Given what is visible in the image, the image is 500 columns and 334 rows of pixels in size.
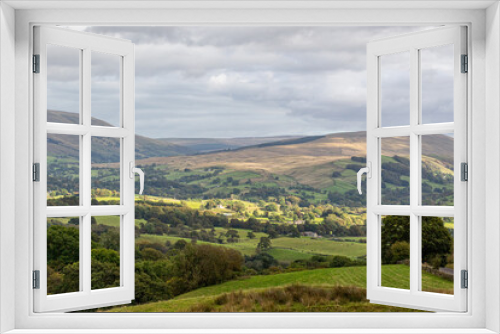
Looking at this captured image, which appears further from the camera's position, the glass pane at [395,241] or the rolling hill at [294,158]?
the rolling hill at [294,158]

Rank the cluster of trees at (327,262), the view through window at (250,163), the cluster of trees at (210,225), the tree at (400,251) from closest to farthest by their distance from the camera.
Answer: the tree at (400,251)
the view through window at (250,163)
the cluster of trees at (210,225)
the cluster of trees at (327,262)

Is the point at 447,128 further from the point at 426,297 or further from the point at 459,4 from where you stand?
the point at 426,297

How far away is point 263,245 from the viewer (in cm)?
758

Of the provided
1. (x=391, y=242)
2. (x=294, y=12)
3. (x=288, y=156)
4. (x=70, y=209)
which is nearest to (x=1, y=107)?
(x=70, y=209)

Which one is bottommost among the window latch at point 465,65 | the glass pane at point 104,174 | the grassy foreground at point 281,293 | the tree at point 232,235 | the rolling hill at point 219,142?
the grassy foreground at point 281,293

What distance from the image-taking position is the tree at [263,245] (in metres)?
7.56

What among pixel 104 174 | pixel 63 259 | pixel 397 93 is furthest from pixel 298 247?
pixel 63 259

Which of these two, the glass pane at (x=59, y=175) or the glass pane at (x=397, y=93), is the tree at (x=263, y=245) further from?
the glass pane at (x=397, y=93)

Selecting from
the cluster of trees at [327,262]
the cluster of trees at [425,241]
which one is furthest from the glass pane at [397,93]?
the cluster of trees at [327,262]

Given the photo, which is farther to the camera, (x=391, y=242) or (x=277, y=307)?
(x=277, y=307)

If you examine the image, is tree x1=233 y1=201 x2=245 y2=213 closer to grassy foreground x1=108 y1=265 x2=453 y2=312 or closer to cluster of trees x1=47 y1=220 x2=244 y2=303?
cluster of trees x1=47 y1=220 x2=244 y2=303

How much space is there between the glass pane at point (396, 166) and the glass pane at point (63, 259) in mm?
4151

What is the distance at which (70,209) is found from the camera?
249cm

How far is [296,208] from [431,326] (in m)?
5.35
